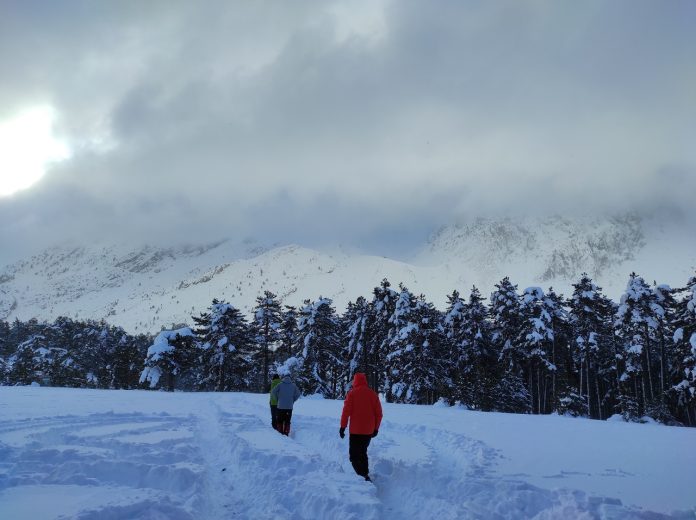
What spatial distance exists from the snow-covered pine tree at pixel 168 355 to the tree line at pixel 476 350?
119mm

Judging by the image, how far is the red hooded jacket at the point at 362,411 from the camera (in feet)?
29.4

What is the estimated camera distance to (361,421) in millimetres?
8984

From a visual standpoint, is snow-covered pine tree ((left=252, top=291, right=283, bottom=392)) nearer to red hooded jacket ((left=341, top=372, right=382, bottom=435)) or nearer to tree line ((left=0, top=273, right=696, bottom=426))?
tree line ((left=0, top=273, right=696, bottom=426))

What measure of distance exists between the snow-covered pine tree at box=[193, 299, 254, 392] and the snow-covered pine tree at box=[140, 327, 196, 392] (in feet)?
5.33

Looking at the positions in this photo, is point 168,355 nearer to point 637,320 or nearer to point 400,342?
point 400,342

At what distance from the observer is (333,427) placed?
15.8 meters

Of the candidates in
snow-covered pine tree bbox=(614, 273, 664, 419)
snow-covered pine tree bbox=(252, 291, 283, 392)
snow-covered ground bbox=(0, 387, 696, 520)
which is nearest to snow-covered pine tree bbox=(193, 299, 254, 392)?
snow-covered pine tree bbox=(252, 291, 283, 392)

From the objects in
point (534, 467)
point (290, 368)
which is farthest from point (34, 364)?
point (534, 467)

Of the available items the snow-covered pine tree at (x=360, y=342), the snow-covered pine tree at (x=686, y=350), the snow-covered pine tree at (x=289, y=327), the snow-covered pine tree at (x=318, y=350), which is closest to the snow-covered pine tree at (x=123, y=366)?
the snow-covered pine tree at (x=289, y=327)

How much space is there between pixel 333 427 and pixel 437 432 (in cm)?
346

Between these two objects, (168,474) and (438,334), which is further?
(438,334)

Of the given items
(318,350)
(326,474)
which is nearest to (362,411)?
(326,474)

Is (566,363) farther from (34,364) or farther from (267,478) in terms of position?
(34,364)

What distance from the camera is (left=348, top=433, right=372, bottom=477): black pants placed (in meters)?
8.79
